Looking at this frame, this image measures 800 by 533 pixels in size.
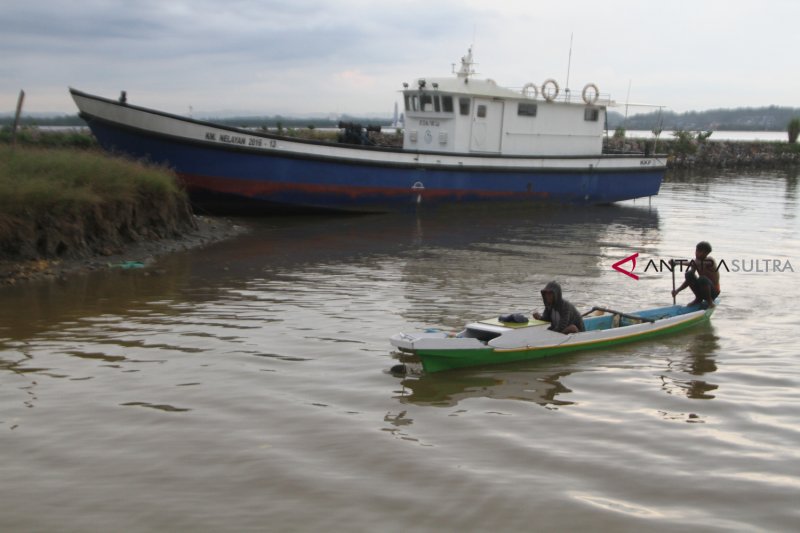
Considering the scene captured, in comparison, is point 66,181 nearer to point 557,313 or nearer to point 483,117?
point 557,313

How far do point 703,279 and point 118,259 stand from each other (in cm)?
977

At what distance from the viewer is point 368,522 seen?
16.9 ft

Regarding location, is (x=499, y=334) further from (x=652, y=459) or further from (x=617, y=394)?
(x=652, y=459)

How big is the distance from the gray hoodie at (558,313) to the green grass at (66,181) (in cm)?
846

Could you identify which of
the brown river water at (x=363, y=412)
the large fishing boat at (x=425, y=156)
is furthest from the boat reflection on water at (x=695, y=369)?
the large fishing boat at (x=425, y=156)

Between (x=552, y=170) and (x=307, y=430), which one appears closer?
(x=307, y=430)

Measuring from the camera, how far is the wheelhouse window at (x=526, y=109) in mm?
24273

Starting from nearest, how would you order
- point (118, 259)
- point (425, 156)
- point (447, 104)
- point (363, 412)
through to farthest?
point (363, 412) → point (118, 259) → point (425, 156) → point (447, 104)

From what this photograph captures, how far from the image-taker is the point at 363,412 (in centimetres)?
714

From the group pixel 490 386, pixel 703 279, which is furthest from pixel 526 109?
pixel 490 386

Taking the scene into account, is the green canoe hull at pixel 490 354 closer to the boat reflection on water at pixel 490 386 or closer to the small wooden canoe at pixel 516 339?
the small wooden canoe at pixel 516 339

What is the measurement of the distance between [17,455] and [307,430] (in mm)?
2282

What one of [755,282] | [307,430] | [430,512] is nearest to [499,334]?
[307,430]

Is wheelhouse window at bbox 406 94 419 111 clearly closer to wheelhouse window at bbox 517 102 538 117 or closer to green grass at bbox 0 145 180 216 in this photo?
wheelhouse window at bbox 517 102 538 117
